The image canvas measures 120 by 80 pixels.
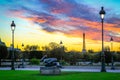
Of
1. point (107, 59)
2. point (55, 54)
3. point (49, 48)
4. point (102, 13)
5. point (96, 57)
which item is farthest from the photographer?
point (49, 48)

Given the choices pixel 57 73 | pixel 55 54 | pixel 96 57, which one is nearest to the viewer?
pixel 57 73

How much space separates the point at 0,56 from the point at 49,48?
48269 millimetres

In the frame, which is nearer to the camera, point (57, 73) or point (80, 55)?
point (57, 73)

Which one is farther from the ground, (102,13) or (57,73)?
(102,13)

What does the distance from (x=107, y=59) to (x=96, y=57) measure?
65.5ft

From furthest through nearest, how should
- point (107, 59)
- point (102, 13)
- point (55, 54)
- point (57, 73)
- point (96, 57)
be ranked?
point (55, 54) < point (96, 57) < point (107, 59) < point (102, 13) < point (57, 73)

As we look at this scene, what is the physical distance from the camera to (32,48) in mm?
145250

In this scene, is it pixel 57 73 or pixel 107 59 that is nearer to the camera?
pixel 57 73

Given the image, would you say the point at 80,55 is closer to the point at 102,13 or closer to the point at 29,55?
the point at 29,55

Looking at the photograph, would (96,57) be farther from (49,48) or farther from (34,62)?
(49,48)

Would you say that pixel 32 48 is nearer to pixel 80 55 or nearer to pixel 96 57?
pixel 80 55

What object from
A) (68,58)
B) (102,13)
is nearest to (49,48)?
(68,58)

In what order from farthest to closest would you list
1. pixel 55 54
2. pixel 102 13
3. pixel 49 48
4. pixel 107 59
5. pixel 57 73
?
1. pixel 49 48
2. pixel 55 54
3. pixel 107 59
4. pixel 102 13
5. pixel 57 73

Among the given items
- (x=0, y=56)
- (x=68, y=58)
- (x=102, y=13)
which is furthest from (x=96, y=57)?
(x=102, y=13)
